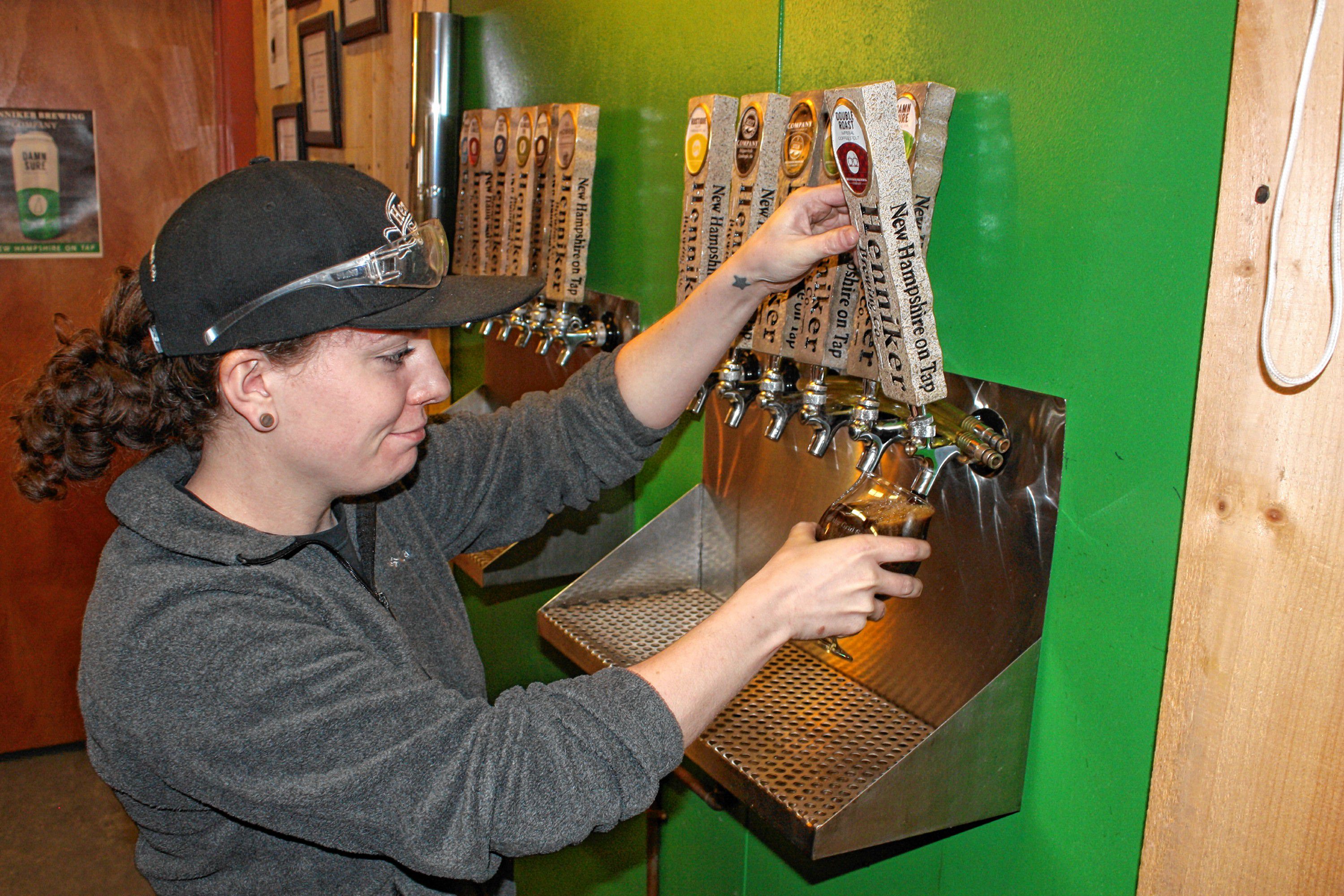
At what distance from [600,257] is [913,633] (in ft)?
3.39

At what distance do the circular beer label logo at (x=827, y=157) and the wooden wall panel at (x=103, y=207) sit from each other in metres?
2.78

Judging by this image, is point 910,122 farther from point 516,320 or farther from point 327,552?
point 516,320

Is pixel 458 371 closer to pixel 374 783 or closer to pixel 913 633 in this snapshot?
pixel 913 633

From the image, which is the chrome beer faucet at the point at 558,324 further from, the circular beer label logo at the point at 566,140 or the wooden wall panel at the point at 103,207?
the wooden wall panel at the point at 103,207

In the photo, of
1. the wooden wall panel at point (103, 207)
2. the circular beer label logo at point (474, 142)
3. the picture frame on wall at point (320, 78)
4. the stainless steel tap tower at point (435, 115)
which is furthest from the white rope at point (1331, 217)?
the wooden wall panel at point (103, 207)

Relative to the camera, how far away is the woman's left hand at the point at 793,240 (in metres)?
1.19

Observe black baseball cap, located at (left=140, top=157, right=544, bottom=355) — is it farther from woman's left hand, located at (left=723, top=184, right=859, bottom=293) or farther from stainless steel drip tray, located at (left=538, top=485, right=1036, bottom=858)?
stainless steel drip tray, located at (left=538, top=485, right=1036, bottom=858)

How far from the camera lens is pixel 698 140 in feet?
4.80

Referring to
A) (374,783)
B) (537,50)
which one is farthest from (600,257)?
(374,783)

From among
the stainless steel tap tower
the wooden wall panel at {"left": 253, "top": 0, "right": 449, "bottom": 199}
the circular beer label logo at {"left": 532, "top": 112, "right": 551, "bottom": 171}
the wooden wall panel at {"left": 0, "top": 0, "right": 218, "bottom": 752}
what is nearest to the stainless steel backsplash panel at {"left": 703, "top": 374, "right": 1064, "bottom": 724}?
the circular beer label logo at {"left": 532, "top": 112, "right": 551, "bottom": 171}

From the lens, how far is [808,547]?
1.05m

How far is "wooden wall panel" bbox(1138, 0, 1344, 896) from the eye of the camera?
0.86 metres

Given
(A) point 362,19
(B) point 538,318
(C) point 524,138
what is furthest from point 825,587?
(A) point 362,19

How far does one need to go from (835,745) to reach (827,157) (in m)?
0.68
